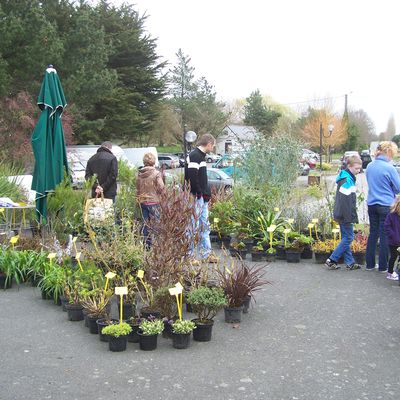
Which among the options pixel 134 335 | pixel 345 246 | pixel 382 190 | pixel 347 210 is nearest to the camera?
pixel 134 335

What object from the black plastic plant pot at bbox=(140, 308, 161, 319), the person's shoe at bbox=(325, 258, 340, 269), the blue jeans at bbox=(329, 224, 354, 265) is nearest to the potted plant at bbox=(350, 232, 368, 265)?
the blue jeans at bbox=(329, 224, 354, 265)

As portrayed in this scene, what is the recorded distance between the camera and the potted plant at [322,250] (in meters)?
7.45

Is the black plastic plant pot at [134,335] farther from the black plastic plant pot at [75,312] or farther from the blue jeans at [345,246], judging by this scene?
the blue jeans at [345,246]

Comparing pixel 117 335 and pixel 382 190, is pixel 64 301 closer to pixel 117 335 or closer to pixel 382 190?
pixel 117 335

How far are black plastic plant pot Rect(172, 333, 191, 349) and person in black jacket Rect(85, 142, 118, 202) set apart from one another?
4341 millimetres

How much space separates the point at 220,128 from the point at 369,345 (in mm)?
39923

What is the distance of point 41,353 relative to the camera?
4.14 metres

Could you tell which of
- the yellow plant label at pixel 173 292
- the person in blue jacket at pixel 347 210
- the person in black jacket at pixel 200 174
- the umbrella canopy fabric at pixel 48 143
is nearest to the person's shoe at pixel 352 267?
the person in blue jacket at pixel 347 210

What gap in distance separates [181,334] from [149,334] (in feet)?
0.86

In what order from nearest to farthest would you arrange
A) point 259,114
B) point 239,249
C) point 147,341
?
point 147,341 < point 239,249 < point 259,114

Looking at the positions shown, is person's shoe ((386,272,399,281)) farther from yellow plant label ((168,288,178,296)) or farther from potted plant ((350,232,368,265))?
yellow plant label ((168,288,178,296))

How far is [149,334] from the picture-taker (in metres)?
4.16

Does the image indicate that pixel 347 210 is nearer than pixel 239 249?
Yes

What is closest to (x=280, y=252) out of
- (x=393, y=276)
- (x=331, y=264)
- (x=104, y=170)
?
(x=331, y=264)
